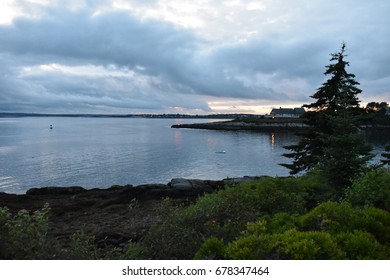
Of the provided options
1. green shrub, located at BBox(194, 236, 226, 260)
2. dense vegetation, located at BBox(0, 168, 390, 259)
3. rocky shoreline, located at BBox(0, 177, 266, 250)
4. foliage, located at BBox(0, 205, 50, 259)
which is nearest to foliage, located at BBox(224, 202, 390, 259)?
dense vegetation, located at BBox(0, 168, 390, 259)

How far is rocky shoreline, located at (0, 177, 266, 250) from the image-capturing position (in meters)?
12.2

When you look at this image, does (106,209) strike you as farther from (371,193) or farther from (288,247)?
(371,193)

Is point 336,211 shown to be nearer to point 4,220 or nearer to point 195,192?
point 4,220

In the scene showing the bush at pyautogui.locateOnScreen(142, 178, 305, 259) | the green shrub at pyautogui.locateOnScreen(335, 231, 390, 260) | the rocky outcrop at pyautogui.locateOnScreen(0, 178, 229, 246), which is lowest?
the rocky outcrop at pyautogui.locateOnScreen(0, 178, 229, 246)

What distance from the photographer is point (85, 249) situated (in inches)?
268

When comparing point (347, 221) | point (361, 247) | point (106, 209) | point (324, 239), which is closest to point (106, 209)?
point (106, 209)

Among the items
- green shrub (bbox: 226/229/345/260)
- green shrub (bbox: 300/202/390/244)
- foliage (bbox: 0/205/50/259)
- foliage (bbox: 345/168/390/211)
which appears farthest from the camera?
foliage (bbox: 345/168/390/211)

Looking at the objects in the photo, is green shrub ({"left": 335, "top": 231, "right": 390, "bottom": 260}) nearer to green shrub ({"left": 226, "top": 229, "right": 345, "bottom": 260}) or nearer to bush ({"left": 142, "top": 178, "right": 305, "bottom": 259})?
green shrub ({"left": 226, "top": 229, "right": 345, "bottom": 260})

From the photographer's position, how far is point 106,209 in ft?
54.5

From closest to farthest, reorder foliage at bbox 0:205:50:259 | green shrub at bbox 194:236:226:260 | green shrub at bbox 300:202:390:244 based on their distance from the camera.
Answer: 1. foliage at bbox 0:205:50:259
2. green shrub at bbox 194:236:226:260
3. green shrub at bbox 300:202:390:244

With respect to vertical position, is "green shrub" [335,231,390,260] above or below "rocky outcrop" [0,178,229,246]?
above

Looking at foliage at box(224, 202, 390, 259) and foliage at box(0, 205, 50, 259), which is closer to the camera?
foliage at box(0, 205, 50, 259)

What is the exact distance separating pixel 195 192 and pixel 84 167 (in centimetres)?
3073
